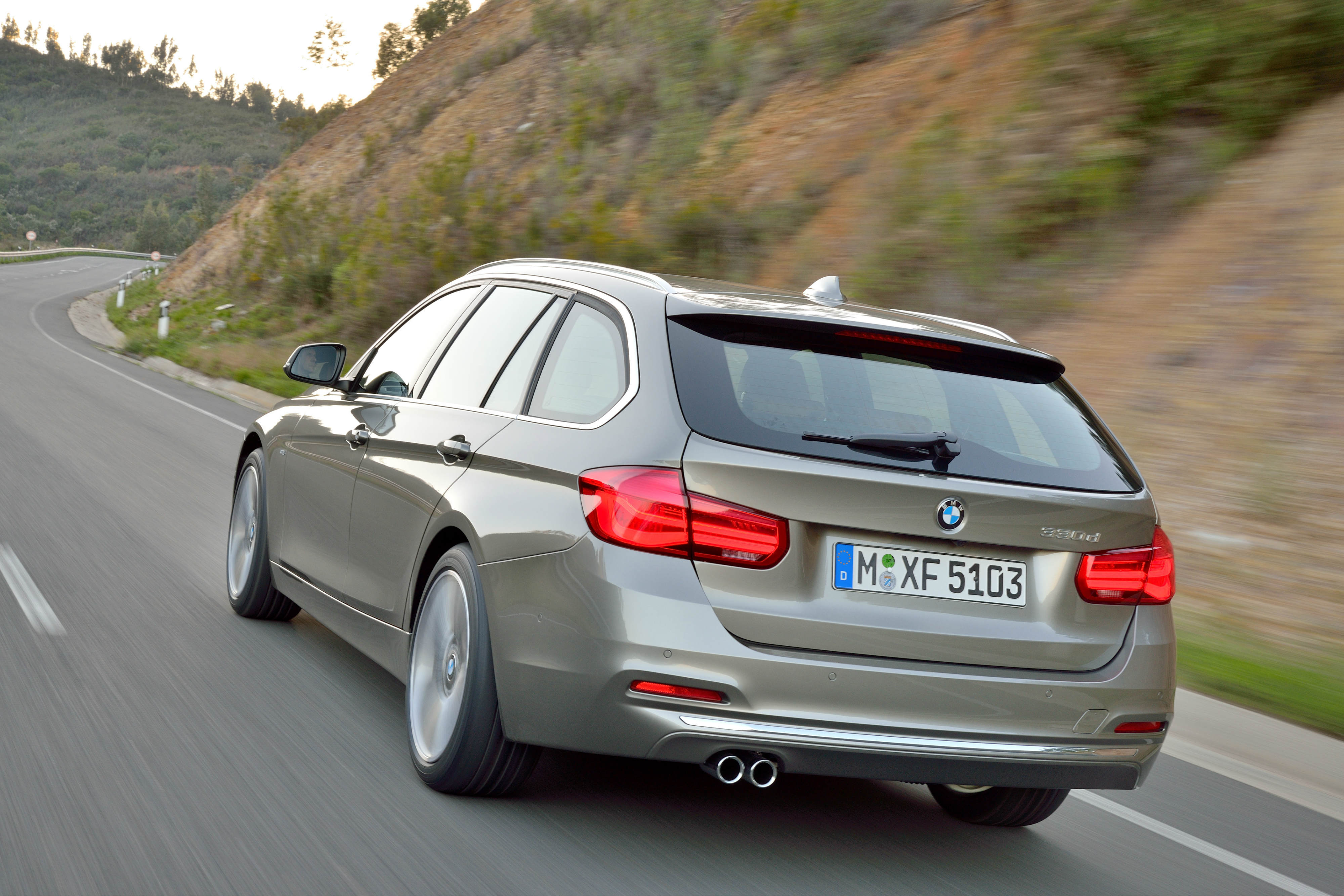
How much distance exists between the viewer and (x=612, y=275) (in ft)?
14.5

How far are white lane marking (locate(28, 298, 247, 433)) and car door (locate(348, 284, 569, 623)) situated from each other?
33.3ft

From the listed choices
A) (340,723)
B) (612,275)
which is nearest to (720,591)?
(612,275)

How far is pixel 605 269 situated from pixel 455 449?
0.78 metres

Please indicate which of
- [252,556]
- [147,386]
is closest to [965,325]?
[252,556]

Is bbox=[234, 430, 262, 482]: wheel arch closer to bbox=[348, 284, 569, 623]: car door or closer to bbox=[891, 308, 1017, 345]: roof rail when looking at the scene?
bbox=[348, 284, 569, 623]: car door

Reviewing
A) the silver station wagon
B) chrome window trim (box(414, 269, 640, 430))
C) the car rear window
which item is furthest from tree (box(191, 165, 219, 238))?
the car rear window

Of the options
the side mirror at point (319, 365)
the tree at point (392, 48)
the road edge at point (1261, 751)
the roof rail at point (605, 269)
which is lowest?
the road edge at point (1261, 751)

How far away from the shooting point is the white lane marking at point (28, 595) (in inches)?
233

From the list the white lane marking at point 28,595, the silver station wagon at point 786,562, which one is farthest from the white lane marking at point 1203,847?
the white lane marking at point 28,595

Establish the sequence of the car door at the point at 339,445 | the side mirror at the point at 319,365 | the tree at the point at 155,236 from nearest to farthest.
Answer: the car door at the point at 339,445, the side mirror at the point at 319,365, the tree at the point at 155,236

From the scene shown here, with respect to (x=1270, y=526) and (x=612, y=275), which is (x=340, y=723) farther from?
(x=1270, y=526)

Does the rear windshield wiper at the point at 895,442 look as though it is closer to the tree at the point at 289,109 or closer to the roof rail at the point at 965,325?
the roof rail at the point at 965,325

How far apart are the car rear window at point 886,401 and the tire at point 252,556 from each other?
2.93 meters

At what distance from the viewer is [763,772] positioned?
3.59m
